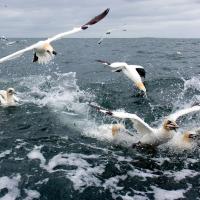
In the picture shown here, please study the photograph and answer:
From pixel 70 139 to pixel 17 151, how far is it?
2.12 meters

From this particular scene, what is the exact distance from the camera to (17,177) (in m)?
12.1

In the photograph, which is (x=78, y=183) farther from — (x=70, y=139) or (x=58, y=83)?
(x=58, y=83)

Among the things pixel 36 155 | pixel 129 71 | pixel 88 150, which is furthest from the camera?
pixel 129 71

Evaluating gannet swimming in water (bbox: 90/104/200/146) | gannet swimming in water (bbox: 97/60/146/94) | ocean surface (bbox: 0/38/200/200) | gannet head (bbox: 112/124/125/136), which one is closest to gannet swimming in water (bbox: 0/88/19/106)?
ocean surface (bbox: 0/38/200/200)

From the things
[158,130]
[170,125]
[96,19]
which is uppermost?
[96,19]

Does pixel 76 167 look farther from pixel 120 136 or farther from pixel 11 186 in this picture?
pixel 120 136

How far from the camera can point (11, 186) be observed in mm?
11539

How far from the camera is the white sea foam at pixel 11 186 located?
11039 mm

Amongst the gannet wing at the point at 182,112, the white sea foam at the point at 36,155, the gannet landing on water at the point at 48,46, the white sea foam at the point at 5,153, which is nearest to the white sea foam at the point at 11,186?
the white sea foam at the point at 36,155

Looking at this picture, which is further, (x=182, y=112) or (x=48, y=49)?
(x=48, y=49)

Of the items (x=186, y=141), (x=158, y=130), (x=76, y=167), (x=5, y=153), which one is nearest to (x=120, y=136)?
(x=158, y=130)

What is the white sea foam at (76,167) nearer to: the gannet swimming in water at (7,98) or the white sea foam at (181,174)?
the white sea foam at (181,174)

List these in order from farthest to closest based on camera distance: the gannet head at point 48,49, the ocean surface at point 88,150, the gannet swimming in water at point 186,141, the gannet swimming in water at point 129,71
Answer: the gannet head at point 48,49 < the gannet swimming in water at point 129,71 < the gannet swimming in water at point 186,141 < the ocean surface at point 88,150

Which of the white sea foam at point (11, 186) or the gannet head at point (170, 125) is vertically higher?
the gannet head at point (170, 125)
